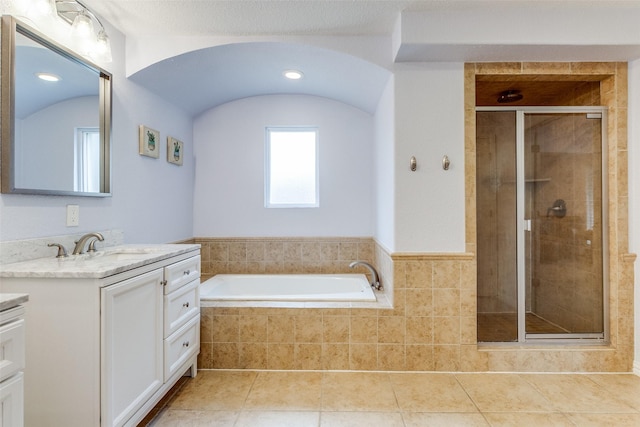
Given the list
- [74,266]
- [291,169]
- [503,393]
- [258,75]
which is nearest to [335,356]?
[503,393]

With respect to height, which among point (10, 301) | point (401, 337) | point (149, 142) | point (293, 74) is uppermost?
point (293, 74)

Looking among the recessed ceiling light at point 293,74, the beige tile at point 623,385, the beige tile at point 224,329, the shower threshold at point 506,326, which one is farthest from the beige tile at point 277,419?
the recessed ceiling light at point 293,74

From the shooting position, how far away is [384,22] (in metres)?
2.07

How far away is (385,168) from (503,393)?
1.65 meters

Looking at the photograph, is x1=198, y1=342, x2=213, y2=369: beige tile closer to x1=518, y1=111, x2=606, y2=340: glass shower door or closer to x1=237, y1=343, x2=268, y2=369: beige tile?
x1=237, y1=343, x2=268, y2=369: beige tile

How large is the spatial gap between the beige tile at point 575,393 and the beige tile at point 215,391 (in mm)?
1799

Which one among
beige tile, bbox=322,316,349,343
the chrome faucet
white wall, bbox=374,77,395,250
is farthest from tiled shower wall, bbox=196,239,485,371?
the chrome faucet

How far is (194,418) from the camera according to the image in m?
1.74

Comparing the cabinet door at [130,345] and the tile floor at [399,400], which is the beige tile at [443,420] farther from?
the cabinet door at [130,345]

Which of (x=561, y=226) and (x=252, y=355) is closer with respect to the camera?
(x=252, y=355)

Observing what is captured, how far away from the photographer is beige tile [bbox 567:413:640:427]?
1.68m

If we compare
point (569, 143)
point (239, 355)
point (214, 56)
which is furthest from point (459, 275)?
point (214, 56)

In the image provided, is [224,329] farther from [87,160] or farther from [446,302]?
[446,302]

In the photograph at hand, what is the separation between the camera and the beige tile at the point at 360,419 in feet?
5.54
